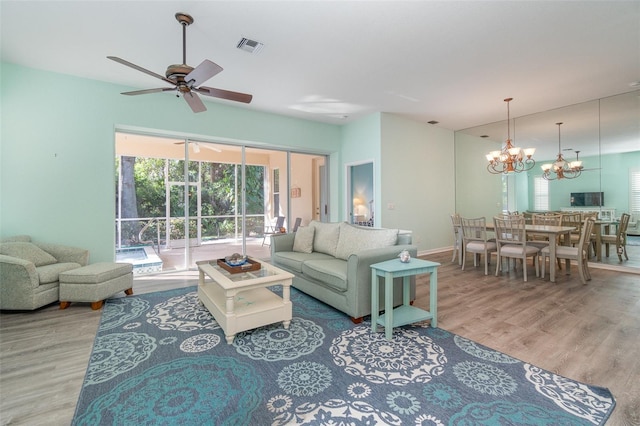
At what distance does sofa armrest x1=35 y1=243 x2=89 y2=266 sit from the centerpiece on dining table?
2.16 metres

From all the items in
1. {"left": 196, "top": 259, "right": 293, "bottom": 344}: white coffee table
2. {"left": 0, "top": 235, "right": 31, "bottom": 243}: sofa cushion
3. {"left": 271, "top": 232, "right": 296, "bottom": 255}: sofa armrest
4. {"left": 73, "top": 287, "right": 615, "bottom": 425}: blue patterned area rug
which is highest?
{"left": 0, "top": 235, "right": 31, "bottom": 243}: sofa cushion

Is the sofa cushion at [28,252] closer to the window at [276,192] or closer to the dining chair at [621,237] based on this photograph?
the window at [276,192]

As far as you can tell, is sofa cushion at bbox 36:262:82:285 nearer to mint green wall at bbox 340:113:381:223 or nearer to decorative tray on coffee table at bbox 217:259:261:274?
decorative tray on coffee table at bbox 217:259:261:274

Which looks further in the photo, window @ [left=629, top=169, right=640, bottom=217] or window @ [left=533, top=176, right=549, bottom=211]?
window @ [left=533, top=176, right=549, bottom=211]

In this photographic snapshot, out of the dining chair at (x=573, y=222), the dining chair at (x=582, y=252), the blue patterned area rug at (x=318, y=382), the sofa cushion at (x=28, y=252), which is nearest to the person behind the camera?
the blue patterned area rug at (x=318, y=382)

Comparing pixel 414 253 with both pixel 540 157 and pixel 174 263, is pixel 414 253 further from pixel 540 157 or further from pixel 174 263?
pixel 540 157

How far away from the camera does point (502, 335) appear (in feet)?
8.38

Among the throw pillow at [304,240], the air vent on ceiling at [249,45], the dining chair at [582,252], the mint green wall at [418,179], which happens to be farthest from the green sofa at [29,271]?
the dining chair at [582,252]

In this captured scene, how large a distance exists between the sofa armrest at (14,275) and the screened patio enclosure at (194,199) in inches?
61.7

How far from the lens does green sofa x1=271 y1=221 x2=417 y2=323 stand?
2.77 m

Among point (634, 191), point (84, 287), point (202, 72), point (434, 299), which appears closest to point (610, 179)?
point (634, 191)

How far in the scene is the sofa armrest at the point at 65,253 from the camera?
3721 millimetres

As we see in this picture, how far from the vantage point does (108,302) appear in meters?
3.50

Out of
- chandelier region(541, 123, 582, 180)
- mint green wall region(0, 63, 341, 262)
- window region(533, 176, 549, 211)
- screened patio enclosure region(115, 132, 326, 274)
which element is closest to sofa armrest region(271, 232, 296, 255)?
screened patio enclosure region(115, 132, 326, 274)
